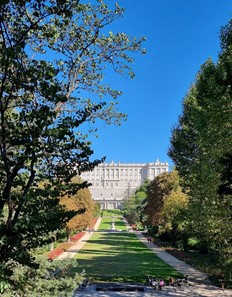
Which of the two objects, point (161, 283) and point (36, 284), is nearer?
point (36, 284)

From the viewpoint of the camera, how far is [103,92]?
10.5m

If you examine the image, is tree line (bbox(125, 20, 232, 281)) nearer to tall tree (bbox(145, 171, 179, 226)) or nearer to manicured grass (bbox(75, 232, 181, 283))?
manicured grass (bbox(75, 232, 181, 283))

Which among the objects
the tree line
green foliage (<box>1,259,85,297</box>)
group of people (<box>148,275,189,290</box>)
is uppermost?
the tree line

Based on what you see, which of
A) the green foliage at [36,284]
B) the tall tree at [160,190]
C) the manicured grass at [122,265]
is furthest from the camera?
the tall tree at [160,190]

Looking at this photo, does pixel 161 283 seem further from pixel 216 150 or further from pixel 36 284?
pixel 36 284

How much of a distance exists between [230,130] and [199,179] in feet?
19.7

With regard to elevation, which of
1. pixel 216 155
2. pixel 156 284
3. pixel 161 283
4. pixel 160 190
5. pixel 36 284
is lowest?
pixel 156 284

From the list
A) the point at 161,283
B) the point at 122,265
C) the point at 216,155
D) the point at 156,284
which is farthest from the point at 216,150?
the point at 122,265

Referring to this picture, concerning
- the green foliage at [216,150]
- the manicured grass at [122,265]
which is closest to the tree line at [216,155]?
the green foliage at [216,150]

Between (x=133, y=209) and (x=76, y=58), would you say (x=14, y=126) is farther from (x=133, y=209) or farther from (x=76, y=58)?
(x=133, y=209)

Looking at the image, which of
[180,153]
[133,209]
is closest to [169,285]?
[180,153]

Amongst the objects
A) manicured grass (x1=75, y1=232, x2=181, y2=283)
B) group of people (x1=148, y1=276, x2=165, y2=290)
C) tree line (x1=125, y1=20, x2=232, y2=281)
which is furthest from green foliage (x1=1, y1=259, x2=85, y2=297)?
manicured grass (x1=75, y1=232, x2=181, y2=283)

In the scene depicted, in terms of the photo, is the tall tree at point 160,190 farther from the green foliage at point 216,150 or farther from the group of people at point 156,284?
the green foliage at point 216,150

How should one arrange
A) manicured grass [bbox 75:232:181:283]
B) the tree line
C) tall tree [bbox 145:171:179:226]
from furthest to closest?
tall tree [bbox 145:171:179:226], manicured grass [bbox 75:232:181:283], the tree line
